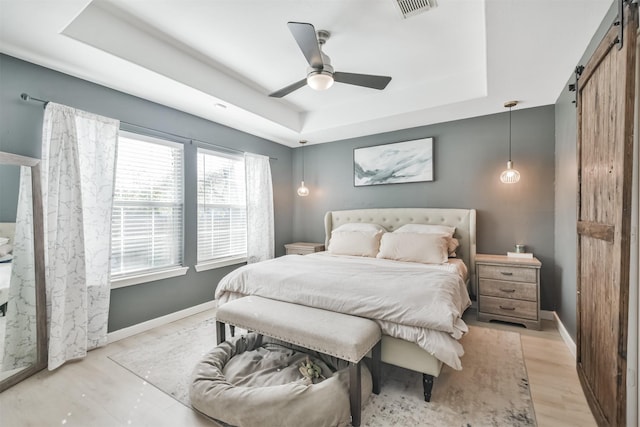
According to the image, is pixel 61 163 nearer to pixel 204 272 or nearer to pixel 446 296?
pixel 204 272

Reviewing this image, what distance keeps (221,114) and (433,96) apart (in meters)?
2.57

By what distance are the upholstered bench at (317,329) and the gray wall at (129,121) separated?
4.10 feet

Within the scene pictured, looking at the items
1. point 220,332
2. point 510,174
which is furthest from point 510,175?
point 220,332

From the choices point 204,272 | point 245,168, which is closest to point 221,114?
point 245,168

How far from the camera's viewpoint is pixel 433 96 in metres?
3.28

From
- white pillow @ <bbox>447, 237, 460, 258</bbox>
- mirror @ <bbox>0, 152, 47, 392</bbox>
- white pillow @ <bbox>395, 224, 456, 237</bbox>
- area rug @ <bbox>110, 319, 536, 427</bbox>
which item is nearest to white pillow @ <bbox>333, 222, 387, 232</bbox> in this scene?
white pillow @ <bbox>395, 224, 456, 237</bbox>

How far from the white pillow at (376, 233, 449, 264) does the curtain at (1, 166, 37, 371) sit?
10.7ft

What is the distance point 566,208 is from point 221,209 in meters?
3.99

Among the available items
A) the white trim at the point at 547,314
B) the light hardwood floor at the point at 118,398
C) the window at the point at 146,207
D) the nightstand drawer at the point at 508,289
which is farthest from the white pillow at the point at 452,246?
the window at the point at 146,207

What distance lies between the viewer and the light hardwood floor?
1685 millimetres

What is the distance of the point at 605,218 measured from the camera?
1553mm

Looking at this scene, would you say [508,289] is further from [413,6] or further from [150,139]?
[150,139]

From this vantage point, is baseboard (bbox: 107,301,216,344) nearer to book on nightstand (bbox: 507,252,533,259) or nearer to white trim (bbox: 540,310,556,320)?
book on nightstand (bbox: 507,252,533,259)

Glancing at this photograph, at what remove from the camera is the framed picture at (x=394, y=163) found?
13.0 feet
